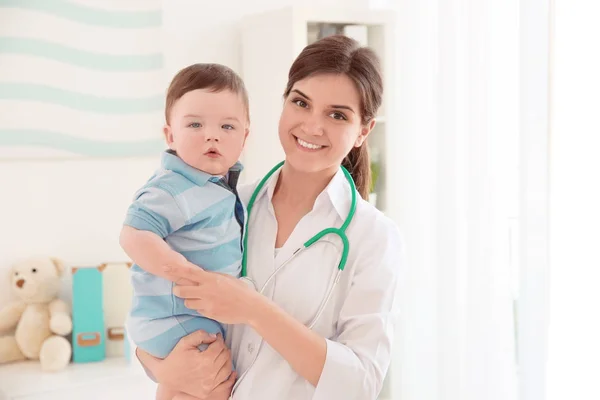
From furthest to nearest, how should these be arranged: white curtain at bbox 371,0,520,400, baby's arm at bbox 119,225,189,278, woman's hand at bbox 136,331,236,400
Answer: white curtain at bbox 371,0,520,400, woman's hand at bbox 136,331,236,400, baby's arm at bbox 119,225,189,278

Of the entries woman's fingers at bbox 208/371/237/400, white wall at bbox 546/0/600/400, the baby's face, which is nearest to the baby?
the baby's face

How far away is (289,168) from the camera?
1667 millimetres

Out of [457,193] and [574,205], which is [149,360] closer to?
[574,205]

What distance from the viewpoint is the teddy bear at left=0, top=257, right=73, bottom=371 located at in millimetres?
2713

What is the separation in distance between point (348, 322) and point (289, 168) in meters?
0.38

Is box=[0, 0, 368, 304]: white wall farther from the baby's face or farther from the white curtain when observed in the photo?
the baby's face

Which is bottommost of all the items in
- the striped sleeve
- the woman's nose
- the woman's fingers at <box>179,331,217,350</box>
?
the woman's fingers at <box>179,331,217,350</box>

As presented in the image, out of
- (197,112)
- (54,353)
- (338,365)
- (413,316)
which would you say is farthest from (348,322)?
(54,353)

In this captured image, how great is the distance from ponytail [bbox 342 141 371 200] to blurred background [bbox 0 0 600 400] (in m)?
0.60

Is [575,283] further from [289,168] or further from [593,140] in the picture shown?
[289,168]

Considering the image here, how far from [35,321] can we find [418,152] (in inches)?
61.3

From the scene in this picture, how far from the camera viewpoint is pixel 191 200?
1441 mm

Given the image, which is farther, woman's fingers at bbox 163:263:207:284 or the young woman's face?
the young woman's face

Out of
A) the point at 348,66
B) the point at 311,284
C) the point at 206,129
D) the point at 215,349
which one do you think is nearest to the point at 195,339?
the point at 215,349
